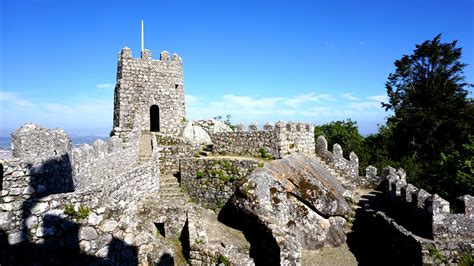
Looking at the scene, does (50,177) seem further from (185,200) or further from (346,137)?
(346,137)

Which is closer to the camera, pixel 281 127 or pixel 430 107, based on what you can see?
pixel 281 127

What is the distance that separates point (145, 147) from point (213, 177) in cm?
547

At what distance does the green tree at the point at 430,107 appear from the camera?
28.6m

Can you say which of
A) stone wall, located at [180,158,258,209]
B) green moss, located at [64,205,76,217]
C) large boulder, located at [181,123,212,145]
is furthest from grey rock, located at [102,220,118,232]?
large boulder, located at [181,123,212,145]

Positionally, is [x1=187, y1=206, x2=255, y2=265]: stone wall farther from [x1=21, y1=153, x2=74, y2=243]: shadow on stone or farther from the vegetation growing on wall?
the vegetation growing on wall

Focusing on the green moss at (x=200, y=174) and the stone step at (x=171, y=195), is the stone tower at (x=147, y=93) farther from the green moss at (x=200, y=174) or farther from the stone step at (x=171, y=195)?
the green moss at (x=200, y=174)

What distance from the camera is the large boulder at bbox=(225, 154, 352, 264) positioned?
37.3 feet

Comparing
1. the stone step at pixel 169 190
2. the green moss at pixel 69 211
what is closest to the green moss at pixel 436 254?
the stone step at pixel 169 190

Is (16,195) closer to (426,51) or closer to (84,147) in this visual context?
(84,147)

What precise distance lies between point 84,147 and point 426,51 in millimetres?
30642

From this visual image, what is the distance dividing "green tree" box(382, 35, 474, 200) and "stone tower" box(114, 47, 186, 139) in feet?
60.6

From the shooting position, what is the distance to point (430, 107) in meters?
29.4

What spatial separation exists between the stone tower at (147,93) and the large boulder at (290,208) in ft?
27.8

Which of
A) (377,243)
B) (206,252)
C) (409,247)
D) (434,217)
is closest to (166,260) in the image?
(206,252)
